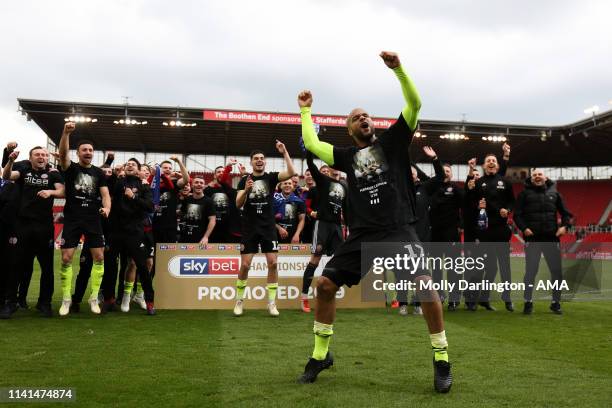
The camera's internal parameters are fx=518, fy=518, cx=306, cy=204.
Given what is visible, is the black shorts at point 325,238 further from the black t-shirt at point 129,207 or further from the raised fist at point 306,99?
the raised fist at point 306,99

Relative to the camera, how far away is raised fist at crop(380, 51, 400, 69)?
371 cm

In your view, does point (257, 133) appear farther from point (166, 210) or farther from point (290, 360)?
point (290, 360)

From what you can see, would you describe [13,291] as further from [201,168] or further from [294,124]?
[201,168]

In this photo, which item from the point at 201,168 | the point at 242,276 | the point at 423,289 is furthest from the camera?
the point at 201,168

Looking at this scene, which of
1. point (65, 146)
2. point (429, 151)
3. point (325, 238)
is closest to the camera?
point (429, 151)

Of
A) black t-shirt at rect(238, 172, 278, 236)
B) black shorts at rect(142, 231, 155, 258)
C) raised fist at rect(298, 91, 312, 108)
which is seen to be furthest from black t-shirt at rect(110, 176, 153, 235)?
raised fist at rect(298, 91, 312, 108)

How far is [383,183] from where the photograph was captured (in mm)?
3980

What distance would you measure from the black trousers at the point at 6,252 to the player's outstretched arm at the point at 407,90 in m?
6.12

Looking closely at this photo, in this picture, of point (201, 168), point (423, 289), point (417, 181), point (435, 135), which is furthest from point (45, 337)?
point (201, 168)

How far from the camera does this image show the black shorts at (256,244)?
7578 millimetres

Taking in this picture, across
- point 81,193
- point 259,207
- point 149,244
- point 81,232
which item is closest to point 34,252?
point 81,232

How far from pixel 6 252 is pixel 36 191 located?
123cm

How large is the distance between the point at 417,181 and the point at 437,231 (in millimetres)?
1240

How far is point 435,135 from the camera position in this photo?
3494 cm
